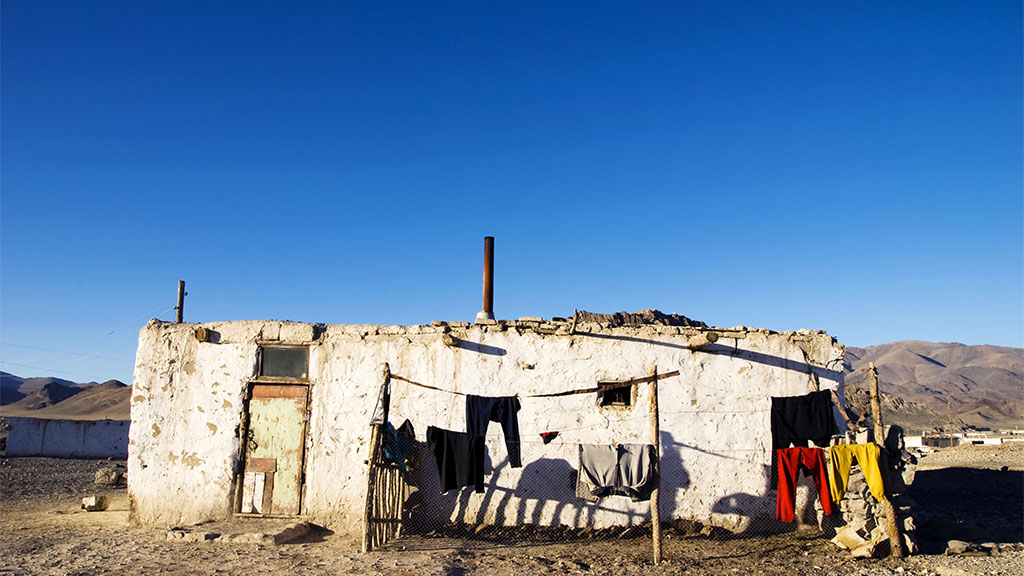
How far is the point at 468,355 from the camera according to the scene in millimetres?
11812

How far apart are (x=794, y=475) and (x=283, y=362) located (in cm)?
848

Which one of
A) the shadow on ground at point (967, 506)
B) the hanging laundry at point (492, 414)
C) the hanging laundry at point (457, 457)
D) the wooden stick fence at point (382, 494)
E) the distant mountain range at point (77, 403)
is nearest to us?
the wooden stick fence at point (382, 494)

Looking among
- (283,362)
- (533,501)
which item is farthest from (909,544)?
(283,362)

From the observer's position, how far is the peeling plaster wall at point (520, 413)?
37.6 feet

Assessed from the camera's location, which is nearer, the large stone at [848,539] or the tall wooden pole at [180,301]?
the large stone at [848,539]

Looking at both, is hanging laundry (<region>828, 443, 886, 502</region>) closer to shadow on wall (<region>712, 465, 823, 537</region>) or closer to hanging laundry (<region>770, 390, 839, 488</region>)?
hanging laundry (<region>770, 390, 839, 488</region>)

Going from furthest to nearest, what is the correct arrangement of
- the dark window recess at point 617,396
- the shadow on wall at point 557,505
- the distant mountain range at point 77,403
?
the distant mountain range at point 77,403 → the dark window recess at point 617,396 → the shadow on wall at point 557,505

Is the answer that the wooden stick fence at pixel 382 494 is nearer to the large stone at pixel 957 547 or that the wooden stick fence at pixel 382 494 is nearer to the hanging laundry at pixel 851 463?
the hanging laundry at pixel 851 463

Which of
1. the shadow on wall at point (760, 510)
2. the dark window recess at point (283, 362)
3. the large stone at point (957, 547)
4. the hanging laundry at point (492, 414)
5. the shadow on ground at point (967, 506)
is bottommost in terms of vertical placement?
the shadow on ground at point (967, 506)

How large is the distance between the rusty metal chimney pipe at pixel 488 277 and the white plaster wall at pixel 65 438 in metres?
28.6

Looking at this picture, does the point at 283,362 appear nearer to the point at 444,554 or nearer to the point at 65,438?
the point at 444,554

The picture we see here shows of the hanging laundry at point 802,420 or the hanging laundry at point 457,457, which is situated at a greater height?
the hanging laundry at point 802,420

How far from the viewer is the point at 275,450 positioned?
1180 cm

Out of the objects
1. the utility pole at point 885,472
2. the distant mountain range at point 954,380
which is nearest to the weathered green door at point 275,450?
the utility pole at point 885,472
